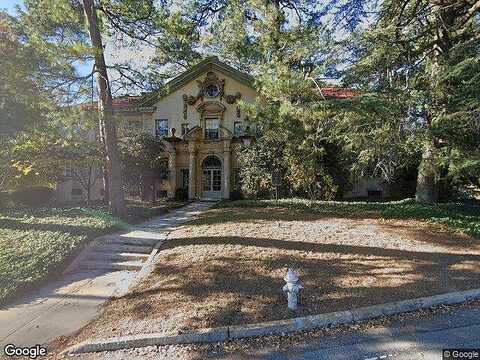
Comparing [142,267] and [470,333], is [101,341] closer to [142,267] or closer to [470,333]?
[142,267]

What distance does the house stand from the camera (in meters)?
22.0

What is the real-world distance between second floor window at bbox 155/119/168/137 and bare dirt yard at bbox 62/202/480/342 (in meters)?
15.6

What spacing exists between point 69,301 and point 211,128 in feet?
61.5

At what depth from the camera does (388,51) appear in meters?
11.0

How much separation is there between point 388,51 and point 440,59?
5.30 feet

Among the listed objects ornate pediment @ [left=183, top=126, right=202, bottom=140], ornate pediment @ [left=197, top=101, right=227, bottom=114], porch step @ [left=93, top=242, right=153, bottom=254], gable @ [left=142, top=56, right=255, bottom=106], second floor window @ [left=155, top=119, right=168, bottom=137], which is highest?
gable @ [left=142, top=56, right=255, bottom=106]

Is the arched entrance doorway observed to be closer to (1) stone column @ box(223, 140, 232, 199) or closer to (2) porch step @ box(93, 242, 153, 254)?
(1) stone column @ box(223, 140, 232, 199)

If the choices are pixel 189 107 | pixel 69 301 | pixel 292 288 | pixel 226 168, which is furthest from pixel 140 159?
pixel 292 288

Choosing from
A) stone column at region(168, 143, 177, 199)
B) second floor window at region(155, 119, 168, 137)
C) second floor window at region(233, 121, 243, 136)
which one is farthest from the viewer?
second floor window at region(155, 119, 168, 137)

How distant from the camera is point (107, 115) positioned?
10156 millimetres

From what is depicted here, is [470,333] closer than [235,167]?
Yes

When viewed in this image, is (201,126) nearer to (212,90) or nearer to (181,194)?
(212,90)

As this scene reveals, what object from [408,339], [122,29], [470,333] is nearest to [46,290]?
[408,339]

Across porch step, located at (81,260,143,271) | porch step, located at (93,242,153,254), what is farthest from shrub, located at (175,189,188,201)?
porch step, located at (81,260,143,271)
